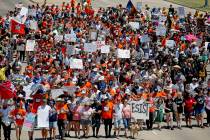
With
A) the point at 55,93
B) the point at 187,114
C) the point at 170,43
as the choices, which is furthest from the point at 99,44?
the point at 55,93

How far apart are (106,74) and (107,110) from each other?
569cm

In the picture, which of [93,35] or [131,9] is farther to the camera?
[131,9]

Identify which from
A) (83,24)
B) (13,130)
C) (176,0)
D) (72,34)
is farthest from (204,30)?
(176,0)

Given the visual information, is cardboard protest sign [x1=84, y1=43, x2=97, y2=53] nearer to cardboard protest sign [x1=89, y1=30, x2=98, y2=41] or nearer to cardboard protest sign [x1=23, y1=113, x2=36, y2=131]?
cardboard protest sign [x1=89, y1=30, x2=98, y2=41]

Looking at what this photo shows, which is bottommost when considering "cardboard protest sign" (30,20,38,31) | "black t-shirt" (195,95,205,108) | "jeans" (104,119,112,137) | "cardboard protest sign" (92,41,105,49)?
"jeans" (104,119,112,137)

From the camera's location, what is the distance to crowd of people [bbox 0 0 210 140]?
28484 millimetres

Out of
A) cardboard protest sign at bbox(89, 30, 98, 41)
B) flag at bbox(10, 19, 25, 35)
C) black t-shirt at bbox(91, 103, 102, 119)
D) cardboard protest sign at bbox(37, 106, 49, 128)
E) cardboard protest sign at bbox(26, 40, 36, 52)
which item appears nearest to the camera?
cardboard protest sign at bbox(37, 106, 49, 128)

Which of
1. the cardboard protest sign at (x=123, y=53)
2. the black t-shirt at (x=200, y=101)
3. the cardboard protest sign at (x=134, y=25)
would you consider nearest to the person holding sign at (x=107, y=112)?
the black t-shirt at (x=200, y=101)

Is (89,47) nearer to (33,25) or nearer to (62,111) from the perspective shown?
(33,25)

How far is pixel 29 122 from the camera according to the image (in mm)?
26641

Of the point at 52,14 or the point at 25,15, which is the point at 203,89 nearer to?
the point at 25,15

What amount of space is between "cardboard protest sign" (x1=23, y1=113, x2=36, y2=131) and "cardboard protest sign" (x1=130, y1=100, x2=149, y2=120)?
5091mm

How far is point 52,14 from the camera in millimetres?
50812

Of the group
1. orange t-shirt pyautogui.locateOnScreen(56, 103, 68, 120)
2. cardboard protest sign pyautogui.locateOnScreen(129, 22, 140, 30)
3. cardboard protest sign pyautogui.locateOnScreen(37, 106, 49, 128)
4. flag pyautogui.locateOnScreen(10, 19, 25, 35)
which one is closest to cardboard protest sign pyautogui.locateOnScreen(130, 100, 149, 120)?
orange t-shirt pyautogui.locateOnScreen(56, 103, 68, 120)
